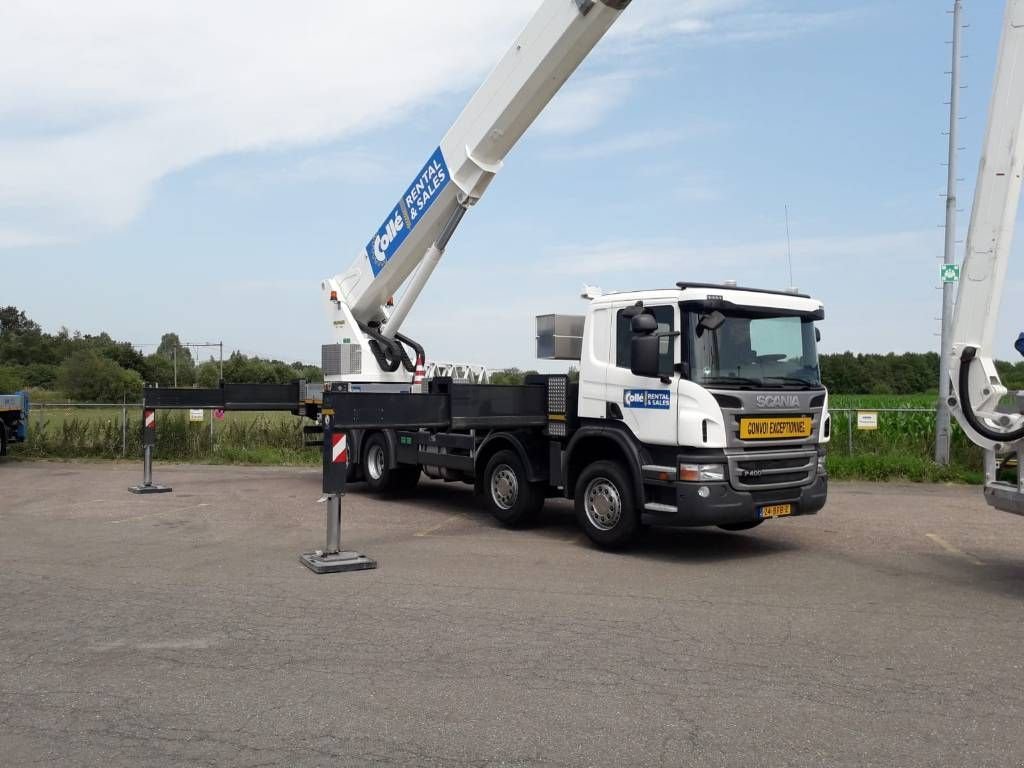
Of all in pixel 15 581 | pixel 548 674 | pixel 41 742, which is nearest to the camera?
pixel 41 742

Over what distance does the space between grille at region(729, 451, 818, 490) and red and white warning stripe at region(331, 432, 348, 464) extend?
3859mm

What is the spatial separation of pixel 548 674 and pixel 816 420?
5.35m

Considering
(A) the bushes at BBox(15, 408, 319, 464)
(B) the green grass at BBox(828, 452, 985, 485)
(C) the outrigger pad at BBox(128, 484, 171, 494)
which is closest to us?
(C) the outrigger pad at BBox(128, 484, 171, 494)

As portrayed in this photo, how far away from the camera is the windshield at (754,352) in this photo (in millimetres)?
9297

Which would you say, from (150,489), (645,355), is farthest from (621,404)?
(150,489)

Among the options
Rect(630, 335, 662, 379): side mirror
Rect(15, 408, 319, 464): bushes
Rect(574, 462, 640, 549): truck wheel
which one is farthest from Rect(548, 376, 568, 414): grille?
Rect(15, 408, 319, 464): bushes

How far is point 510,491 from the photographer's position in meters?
11.5

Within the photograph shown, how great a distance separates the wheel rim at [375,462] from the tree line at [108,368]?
373 centimetres

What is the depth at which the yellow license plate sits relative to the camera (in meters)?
9.25

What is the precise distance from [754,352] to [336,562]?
4.74 metres

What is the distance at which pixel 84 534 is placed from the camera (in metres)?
10.9

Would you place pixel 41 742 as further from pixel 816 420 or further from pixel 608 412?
pixel 816 420

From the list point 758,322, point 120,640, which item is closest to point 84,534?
point 120,640

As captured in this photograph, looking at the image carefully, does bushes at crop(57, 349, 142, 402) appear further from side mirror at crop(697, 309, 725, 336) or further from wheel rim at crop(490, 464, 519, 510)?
side mirror at crop(697, 309, 725, 336)
